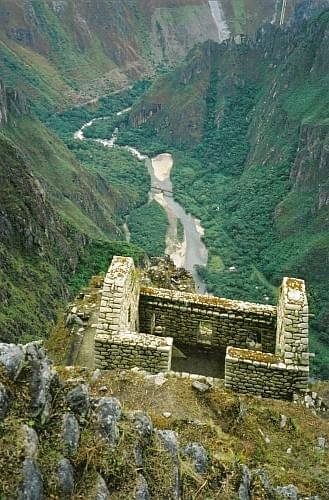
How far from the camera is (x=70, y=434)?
7.97 meters

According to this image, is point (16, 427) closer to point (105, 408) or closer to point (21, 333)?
point (105, 408)

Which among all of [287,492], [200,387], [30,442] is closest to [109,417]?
[30,442]

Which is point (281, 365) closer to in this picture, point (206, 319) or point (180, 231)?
point (206, 319)

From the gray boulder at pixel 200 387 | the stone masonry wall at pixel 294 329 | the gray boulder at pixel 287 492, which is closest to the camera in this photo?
the gray boulder at pixel 287 492

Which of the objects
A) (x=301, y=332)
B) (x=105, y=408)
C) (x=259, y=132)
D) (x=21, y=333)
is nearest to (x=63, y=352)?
(x=301, y=332)

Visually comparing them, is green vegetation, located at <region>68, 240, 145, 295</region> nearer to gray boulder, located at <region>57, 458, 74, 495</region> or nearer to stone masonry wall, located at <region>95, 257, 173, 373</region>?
stone masonry wall, located at <region>95, 257, 173, 373</region>

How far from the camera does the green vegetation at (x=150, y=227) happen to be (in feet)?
403

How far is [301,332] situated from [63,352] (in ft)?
20.6

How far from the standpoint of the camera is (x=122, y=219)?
458 ft

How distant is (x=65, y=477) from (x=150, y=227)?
124498 mm

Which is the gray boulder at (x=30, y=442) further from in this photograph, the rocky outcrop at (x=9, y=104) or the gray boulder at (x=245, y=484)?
the rocky outcrop at (x=9, y=104)

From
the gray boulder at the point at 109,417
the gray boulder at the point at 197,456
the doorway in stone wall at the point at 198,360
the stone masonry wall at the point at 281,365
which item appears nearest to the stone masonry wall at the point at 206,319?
the doorway in stone wall at the point at 198,360

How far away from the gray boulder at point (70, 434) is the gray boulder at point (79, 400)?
0.55 ft

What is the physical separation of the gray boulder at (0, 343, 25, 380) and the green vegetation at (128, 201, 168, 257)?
10858cm
